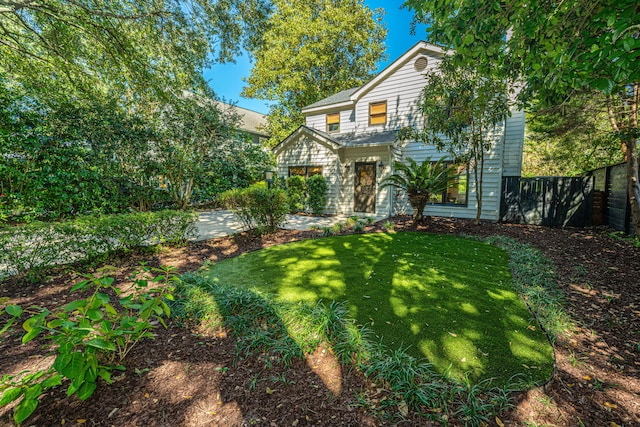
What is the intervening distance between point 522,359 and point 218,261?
4684mm

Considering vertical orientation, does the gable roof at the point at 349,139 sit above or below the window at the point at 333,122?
below

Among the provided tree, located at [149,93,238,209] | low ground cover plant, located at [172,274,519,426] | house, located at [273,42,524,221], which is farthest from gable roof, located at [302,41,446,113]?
low ground cover plant, located at [172,274,519,426]

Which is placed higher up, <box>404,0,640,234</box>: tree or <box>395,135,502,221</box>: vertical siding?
<box>404,0,640,234</box>: tree

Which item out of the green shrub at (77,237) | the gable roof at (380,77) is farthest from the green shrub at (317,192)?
the green shrub at (77,237)

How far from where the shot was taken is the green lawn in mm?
2412

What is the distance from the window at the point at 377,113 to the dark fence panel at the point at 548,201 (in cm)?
547

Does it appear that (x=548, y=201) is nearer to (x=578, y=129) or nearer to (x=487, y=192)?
(x=487, y=192)

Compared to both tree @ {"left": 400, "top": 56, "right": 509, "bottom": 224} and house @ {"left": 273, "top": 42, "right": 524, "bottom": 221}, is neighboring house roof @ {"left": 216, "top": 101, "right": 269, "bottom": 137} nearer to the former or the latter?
house @ {"left": 273, "top": 42, "right": 524, "bottom": 221}

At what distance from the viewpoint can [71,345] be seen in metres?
1.56

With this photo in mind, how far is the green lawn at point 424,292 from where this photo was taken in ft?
7.91

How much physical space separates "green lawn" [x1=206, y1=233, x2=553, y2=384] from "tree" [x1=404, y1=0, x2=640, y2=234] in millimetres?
2410

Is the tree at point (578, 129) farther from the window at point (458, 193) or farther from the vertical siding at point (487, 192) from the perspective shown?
the window at point (458, 193)

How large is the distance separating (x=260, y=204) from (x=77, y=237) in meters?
3.43

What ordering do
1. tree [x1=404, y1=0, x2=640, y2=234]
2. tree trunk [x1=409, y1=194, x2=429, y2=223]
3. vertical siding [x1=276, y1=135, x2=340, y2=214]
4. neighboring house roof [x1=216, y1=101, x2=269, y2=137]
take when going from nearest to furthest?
tree [x1=404, y1=0, x2=640, y2=234] → tree trunk [x1=409, y1=194, x2=429, y2=223] → vertical siding [x1=276, y1=135, x2=340, y2=214] → neighboring house roof [x1=216, y1=101, x2=269, y2=137]
